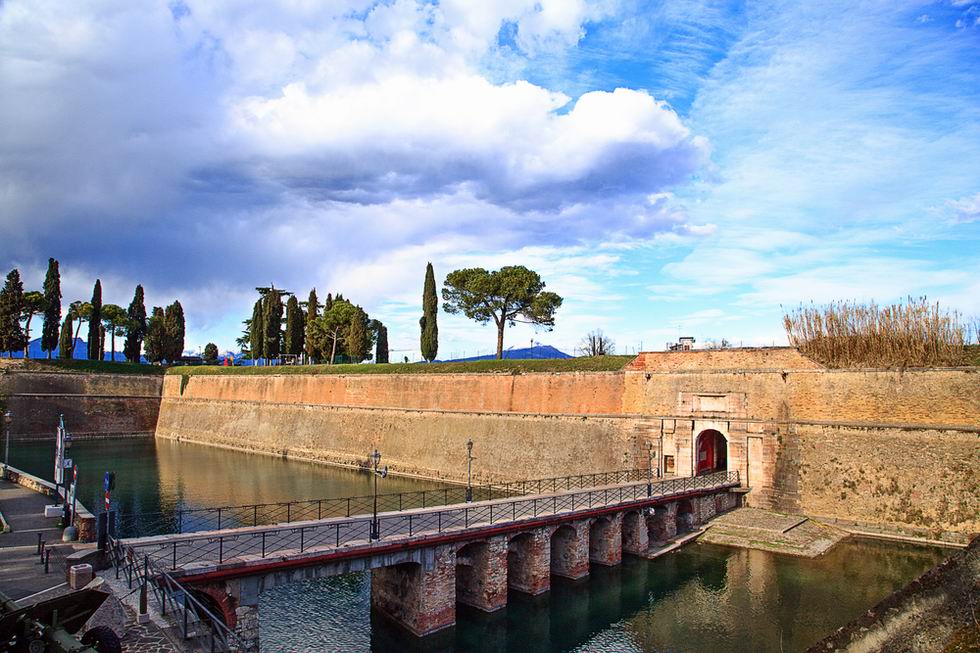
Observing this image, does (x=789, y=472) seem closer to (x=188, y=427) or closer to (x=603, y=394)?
(x=603, y=394)

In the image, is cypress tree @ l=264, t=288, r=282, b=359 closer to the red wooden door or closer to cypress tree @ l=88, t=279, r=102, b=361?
cypress tree @ l=88, t=279, r=102, b=361

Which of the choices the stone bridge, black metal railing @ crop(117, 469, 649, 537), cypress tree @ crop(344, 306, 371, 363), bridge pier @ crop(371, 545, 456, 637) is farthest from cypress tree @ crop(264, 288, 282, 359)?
bridge pier @ crop(371, 545, 456, 637)

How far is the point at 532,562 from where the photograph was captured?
61.8 feet

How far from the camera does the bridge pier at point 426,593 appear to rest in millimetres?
15859

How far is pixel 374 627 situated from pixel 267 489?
19352 millimetres

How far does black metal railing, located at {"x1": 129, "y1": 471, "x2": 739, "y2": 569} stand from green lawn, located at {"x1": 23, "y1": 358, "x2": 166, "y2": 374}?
171ft

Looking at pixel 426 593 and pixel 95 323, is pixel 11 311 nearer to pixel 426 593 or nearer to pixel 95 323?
pixel 95 323

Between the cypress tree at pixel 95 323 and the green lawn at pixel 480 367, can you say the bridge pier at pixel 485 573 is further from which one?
the cypress tree at pixel 95 323

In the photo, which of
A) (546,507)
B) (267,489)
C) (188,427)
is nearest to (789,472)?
(546,507)

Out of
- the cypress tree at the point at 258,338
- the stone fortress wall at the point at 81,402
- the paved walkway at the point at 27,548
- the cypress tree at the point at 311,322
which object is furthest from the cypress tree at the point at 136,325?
the paved walkway at the point at 27,548

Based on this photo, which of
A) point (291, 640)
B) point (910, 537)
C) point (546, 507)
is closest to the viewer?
point (291, 640)

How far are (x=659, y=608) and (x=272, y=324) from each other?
173 feet

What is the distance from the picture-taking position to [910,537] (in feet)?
75.9

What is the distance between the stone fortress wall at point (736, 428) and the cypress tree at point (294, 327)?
66.4 ft
